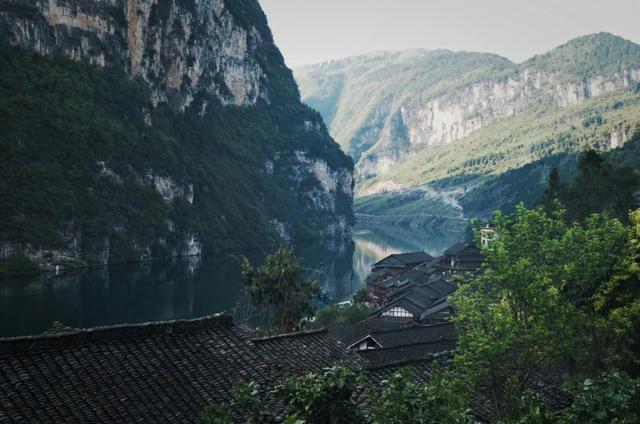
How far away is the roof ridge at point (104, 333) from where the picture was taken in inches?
753

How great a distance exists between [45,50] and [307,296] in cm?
15766

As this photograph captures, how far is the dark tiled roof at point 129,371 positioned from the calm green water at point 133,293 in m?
51.7

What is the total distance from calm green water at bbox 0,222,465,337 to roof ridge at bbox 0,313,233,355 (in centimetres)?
5111

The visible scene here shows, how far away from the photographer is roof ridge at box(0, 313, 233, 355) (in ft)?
62.7

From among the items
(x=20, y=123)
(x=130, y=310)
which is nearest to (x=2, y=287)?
(x=130, y=310)

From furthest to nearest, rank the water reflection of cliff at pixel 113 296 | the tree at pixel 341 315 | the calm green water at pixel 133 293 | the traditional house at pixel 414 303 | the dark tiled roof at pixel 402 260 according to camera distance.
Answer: the dark tiled roof at pixel 402 260
the calm green water at pixel 133 293
the water reflection of cliff at pixel 113 296
the traditional house at pixel 414 303
the tree at pixel 341 315

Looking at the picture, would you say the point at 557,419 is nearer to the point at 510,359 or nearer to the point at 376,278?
the point at 510,359

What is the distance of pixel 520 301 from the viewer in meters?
26.6

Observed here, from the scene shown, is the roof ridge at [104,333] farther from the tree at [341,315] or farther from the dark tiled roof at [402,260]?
the dark tiled roof at [402,260]

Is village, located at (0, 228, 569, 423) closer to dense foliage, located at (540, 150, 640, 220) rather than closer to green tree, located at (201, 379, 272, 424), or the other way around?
green tree, located at (201, 379, 272, 424)

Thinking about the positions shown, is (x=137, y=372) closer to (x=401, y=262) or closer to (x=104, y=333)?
(x=104, y=333)

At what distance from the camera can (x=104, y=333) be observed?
20.9 m

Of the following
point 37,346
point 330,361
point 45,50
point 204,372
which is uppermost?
point 45,50

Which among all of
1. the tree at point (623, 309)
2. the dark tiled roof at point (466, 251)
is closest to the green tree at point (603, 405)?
the tree at point (623, 309)
